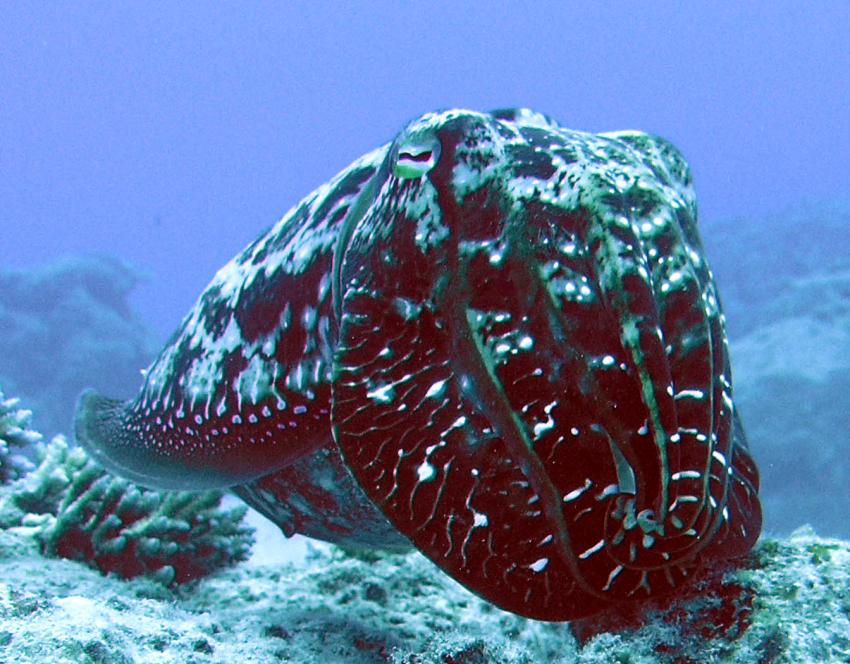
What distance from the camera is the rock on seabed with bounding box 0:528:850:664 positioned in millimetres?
2174

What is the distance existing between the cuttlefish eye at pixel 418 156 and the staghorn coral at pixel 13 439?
3615mm

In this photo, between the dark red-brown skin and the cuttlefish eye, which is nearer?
the dark red-brown skin

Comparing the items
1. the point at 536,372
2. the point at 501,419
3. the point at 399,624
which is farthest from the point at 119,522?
the point at 536,372

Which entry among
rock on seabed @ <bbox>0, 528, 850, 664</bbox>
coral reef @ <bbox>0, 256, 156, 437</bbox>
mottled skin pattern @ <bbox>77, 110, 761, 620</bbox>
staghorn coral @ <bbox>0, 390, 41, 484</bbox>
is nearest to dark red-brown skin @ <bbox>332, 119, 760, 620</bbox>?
mottled skin pattern @ <bbox>77, 110, 761, 620</bbox>

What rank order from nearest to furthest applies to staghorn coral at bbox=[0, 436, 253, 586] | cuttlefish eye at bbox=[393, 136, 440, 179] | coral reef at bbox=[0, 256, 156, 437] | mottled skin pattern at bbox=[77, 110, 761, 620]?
mottled skin pattern at bbox=[77, 110, 761, 620] → cuttlefish eye at bbox=[393, 136, 440, 179] → staghorn coral at bbox=[0, 436, 253, 586] → coral reef at bbox=[0, 256, 156, 437]

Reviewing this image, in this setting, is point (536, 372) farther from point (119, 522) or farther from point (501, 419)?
point (119, 522)

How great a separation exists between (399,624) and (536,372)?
2149mm

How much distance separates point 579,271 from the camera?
2.09 m

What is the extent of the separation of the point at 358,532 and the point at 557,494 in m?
1.54

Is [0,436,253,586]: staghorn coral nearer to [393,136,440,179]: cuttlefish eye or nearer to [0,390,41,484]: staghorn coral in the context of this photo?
[0,390,41,484]: staghorn coral

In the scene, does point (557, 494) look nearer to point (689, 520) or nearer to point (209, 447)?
point (689, 520)

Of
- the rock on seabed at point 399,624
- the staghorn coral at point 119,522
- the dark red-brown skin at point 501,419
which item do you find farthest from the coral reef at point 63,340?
the dark red-brown skin at point 501,419

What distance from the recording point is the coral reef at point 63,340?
20.8 m

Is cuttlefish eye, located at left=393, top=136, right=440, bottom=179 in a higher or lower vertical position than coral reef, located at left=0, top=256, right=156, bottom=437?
lower
